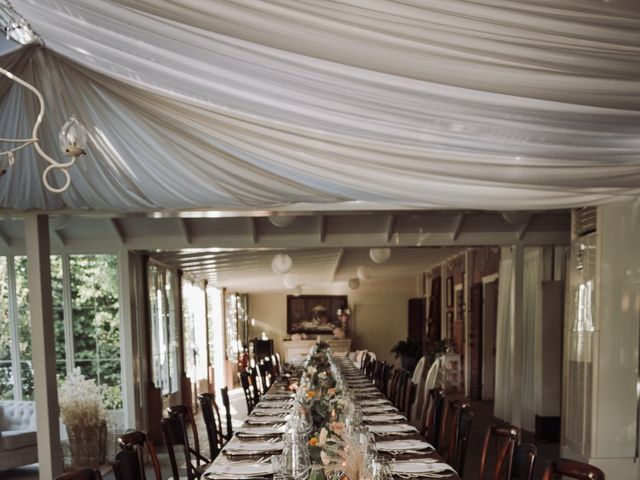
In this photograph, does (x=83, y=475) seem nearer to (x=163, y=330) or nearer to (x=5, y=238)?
(x=5, y=238)

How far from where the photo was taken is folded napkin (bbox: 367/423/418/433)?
373 centimetres

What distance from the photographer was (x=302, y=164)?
3561 mm

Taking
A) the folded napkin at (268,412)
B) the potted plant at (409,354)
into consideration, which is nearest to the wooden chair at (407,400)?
the folded napkin at (268,412)

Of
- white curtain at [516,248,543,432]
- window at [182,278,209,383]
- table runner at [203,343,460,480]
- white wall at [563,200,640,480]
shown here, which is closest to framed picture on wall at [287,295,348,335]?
window at [182,278,209,383]

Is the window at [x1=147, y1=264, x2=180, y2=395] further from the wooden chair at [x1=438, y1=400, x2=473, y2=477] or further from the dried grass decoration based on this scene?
the dried grass decoration

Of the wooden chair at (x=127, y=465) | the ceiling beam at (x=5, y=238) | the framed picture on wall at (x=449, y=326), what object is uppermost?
the ceiling beam at (x=5, y=238)

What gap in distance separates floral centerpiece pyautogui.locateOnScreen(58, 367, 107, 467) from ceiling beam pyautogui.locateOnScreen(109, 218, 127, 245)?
1593 mm

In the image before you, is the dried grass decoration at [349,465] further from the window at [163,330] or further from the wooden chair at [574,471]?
the window at [163,330]

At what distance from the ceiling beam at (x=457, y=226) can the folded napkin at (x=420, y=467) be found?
3.90 m

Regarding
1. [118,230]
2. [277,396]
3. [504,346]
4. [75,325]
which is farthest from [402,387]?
[75,325]

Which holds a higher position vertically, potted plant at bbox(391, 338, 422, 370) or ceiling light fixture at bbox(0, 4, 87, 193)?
ceiling light fixture at bbox(0, 4, 87, 193)

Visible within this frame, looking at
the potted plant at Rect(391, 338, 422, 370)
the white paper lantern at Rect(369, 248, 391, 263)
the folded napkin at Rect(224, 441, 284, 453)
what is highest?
the white paper lantern at Rect(369, 248, 391, 263)

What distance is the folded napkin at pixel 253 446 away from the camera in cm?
331

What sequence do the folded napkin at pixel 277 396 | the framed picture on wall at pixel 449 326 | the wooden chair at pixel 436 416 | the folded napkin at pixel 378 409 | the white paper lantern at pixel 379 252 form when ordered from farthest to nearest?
the framed picture on wall at pixel 449 326
the white paper lantern at pixel 379 252
the folded napkin at pixel 277 396
the folded napkin at pixel 378 409
the wooden chair at pixel 436 416
